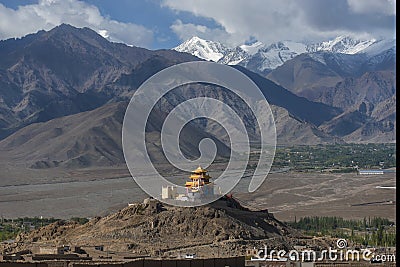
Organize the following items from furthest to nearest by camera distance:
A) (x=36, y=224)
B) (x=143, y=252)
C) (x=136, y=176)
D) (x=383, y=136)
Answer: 1. (x=383, y=136)
2. (x=136, y=176)
3. (x=36, y=224)
4. (x=143, y=252)

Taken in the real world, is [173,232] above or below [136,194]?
below

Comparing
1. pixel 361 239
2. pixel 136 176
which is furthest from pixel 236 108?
pixel 361 239

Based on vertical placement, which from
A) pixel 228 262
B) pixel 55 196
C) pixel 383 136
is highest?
pixel 383 136

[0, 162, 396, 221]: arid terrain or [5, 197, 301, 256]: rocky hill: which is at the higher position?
[0, 162, 396, 221]: arid terrain

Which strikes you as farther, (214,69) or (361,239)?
(214,69)

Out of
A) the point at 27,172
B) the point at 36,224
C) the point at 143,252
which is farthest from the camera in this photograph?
the point at 27,172

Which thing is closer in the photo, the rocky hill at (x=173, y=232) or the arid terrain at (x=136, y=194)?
the rocky hill at (x=173, y=232)

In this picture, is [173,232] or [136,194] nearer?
[173,232]

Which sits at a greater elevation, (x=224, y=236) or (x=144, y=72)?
(x=144, y=72)

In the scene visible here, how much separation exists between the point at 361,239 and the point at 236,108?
12705 centimetres

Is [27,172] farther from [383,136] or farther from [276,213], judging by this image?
[383,136]

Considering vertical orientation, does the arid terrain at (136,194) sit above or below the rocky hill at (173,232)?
above

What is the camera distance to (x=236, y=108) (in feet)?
531

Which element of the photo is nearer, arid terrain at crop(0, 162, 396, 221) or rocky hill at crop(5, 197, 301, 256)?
rocky hill at crop(5, 197, 301, 256)
